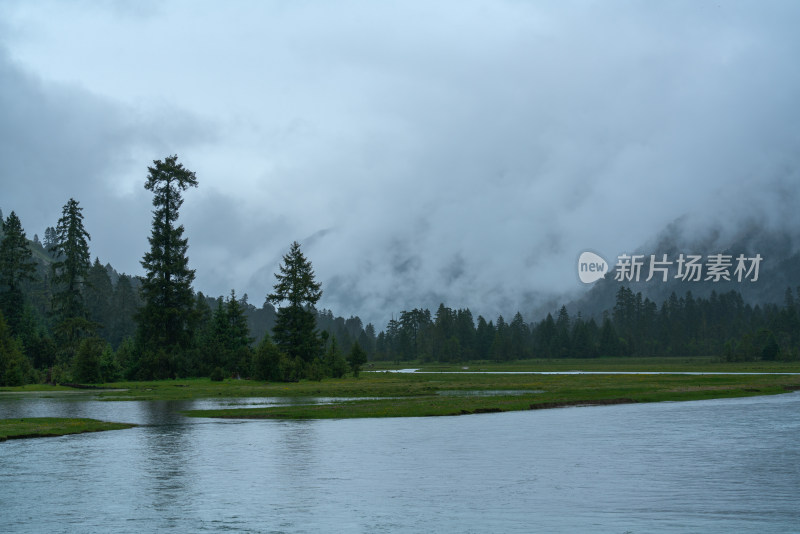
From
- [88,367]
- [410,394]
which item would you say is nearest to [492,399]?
[410,394]

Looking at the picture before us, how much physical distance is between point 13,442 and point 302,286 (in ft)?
244

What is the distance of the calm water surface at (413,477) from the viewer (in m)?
23.4

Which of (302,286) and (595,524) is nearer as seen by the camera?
(595,524)

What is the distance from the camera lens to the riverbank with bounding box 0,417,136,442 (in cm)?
4472

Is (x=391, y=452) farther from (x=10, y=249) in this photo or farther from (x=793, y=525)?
(x=10, y=249)

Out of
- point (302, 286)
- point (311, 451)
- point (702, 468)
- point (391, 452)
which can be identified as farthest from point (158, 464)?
point (302, 286)

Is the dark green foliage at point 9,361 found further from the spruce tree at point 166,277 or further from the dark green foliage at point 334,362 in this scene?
the dark green foliage at point 334,362

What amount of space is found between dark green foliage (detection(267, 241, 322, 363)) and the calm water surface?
200 ft

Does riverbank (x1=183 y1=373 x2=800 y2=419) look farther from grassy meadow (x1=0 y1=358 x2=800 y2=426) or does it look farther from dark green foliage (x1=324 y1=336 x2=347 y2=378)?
dark green foliage (x1=324 y1=336 x2=347 y2=378)

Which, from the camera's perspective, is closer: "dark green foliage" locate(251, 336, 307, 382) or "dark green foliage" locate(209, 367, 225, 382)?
"dark green foliage" locate(209, 367, 225, 382)

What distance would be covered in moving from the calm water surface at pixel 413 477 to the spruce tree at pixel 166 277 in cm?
5622

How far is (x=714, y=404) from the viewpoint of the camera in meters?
67.5

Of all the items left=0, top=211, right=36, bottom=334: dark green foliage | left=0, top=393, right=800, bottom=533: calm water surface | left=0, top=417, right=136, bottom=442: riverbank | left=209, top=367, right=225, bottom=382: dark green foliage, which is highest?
left=0, top=211, right=36, bottom=334: dark green foliage

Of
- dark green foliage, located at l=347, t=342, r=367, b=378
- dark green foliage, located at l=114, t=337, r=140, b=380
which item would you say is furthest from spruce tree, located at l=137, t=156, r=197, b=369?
dark green foliage, located at l=347, t=342, r=367, b=378
